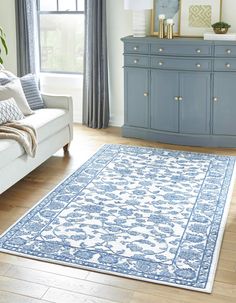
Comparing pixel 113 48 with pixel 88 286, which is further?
pixel 113 48

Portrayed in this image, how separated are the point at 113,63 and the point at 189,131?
1334 mm

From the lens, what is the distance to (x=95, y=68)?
601 cm

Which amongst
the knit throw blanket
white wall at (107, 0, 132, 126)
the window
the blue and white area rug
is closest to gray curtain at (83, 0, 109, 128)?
white wall at (107, 0, 132, 126)

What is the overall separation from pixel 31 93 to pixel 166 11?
1.81 m

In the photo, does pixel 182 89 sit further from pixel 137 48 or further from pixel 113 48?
pixel 113 48

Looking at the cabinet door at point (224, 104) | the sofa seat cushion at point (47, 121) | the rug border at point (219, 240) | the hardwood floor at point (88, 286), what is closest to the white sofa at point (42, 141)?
the sofa seat cushion at point (47, 121)

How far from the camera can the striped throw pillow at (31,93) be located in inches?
196

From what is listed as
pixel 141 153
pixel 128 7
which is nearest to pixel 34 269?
pixel 141 153

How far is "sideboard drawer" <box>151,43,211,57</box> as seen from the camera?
5.18 metres

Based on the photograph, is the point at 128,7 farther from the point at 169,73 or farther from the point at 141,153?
the point at 141,153

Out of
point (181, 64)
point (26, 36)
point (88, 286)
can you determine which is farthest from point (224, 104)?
point (88, 286)

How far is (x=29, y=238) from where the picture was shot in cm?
341

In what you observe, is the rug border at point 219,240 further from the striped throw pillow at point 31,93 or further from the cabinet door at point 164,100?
the striped throw pillow at point 31,93

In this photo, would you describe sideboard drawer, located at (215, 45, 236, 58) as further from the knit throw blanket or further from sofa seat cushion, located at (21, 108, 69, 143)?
the knit throw blanket
